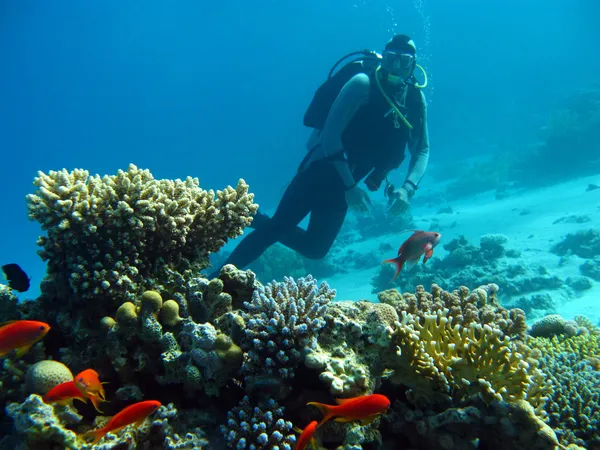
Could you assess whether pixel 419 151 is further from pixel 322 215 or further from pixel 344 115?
pixel 322 215

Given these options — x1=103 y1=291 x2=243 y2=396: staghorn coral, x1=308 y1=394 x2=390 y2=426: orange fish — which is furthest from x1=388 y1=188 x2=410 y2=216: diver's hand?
x1=308 y1=394 x2=390 y2=426: orange fish

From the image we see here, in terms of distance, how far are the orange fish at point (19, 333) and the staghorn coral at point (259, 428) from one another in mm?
1469

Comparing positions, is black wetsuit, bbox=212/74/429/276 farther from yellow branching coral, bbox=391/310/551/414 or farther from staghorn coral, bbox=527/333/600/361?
yellow branching coral, bbox=391/310/551/414

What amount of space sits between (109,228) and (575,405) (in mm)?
4299

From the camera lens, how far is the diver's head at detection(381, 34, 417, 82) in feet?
24.5

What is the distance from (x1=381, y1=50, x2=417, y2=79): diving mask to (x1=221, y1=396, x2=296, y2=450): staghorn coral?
24.6 feet

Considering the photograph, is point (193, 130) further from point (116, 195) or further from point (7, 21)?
point (116, 195)

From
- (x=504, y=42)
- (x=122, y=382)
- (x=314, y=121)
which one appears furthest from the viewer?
(x=504, y=42)

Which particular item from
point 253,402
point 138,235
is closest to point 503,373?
point 253,402

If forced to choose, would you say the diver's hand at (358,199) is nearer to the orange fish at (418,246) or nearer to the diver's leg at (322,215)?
the diver's leg at (322,215)

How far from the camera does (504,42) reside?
81.2 meters

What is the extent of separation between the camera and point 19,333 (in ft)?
7.40

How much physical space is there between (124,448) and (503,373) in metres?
2.58

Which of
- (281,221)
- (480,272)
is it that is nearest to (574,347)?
(281,221)
